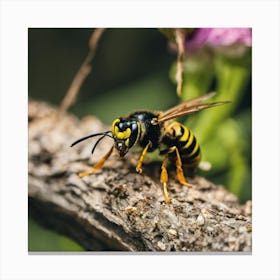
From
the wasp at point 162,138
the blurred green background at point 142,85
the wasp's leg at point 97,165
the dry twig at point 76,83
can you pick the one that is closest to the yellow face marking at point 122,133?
the wasp at point 162,138

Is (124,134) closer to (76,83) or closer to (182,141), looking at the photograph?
(182,141)

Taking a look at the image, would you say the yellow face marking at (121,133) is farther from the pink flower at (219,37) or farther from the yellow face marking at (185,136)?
the pink flower at (219,37)

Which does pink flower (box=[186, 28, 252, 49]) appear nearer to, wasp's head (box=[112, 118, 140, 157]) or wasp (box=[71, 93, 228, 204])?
wasp (box=[71, 93, 228, 204])
